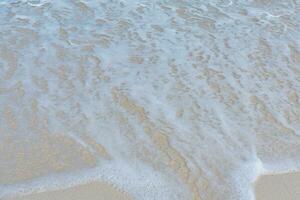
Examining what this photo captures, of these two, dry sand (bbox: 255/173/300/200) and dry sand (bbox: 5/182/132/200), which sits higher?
dry sand (bbox: 255/173/300/200)

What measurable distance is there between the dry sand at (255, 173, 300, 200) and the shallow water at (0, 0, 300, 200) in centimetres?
8

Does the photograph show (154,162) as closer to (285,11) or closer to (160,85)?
(160,85)

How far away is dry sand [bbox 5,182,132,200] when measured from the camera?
323 cm

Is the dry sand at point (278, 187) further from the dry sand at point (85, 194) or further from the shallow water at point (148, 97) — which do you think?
the dry sand at point (85, 194)

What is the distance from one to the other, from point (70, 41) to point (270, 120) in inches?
96.7

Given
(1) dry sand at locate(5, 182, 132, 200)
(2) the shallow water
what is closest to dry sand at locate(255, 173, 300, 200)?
(2) the shallow water

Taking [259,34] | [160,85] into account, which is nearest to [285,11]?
[259,34]

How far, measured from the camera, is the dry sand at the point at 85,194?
10.6 ft

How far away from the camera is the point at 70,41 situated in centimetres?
545

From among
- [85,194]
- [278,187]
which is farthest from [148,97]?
[278,187]

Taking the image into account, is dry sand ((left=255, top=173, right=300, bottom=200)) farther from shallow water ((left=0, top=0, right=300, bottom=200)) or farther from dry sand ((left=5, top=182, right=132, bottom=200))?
A: dry sand ((left=5, top=182, right=132, bottom=200))

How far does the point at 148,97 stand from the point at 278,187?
1505 millimetres

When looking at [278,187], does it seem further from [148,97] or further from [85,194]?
[148,97]

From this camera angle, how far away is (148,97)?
4406mm
